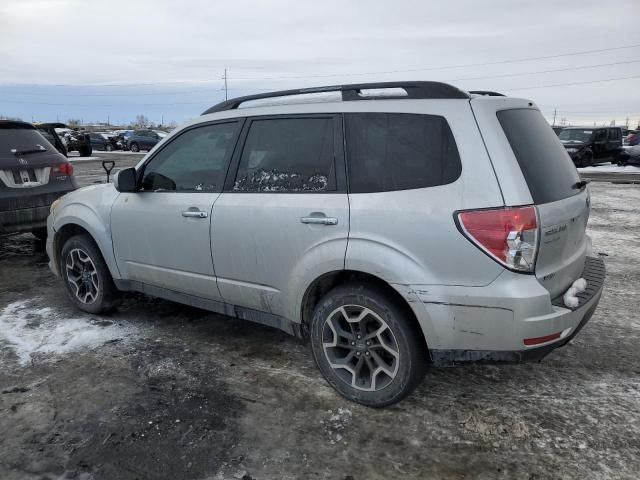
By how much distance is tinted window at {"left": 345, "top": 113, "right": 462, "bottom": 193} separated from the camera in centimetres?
280

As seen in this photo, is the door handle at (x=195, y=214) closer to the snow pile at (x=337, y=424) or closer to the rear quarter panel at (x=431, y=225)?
the rear quarter panel at (x=431, y=225)

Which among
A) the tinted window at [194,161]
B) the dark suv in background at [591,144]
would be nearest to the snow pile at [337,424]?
the tinted window at [194,161]

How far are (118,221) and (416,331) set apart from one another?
264cm

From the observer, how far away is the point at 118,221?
4234 millimetres

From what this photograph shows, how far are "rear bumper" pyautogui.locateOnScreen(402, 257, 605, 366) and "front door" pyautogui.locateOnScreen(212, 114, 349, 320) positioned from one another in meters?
0.66

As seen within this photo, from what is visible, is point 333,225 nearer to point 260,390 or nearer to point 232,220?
point 232,220

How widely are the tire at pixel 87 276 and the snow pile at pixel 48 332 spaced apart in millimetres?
157

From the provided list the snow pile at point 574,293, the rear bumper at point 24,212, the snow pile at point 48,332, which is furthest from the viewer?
the rear bumper at point 24,212

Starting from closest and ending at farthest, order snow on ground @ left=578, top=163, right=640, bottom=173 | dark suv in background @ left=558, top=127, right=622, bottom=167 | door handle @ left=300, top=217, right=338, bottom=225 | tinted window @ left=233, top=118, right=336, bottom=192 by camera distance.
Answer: door handle @ left=300, top=217, right=338, bottom=225 < tinted window @ left=233, top=118, right=336, bottom=192 < snow on ground @ left=578, top=163, right=640, bottom=173 < dark suv in background @ left=558, top=127, right=622, bottom=167

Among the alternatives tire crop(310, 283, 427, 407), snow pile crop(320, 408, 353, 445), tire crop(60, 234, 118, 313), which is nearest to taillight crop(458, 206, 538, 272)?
tire crop(310, 283, 427, 407)

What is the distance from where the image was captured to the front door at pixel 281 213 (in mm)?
3113

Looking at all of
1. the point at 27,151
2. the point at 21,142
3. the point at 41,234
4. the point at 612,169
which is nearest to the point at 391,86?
the point at 27,151

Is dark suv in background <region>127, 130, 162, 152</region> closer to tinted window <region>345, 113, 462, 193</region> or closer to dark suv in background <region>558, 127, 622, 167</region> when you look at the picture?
dark suv in background <region>558, 127, 622, 167</region>

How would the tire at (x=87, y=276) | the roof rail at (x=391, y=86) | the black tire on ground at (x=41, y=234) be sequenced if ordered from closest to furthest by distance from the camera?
the roof rail at (x=391, y=86) < the tire at (x=87, y=276) < the black tire on ground at (x=41, y=234)
